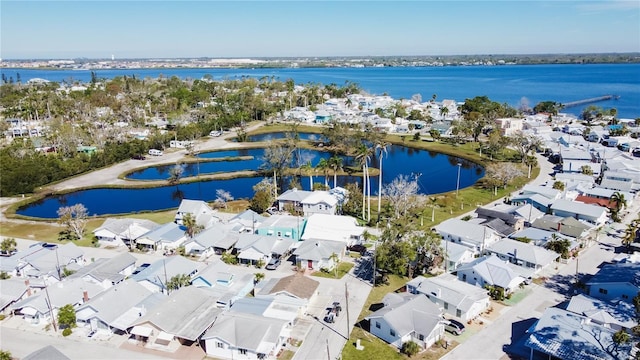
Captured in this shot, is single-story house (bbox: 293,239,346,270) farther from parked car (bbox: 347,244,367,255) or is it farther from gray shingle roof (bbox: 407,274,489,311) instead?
gray shingle roof (bbox: 407,274,489,311)

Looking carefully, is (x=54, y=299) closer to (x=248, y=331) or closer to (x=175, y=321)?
(x=175, y=321)

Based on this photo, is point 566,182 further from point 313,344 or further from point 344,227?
point 313,344

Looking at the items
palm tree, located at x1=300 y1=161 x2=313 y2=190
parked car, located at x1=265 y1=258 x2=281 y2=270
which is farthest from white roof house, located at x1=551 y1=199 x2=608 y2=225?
parked car, located at x1=265 y1=258 x2=281 y2=270

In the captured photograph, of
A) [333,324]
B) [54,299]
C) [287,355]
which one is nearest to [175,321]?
[287,355]

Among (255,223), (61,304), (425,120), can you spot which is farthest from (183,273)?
(425,120)

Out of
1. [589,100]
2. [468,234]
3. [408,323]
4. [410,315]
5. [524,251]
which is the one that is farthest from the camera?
[589,100]

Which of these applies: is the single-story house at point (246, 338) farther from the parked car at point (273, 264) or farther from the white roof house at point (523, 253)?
the white roof house at point (523, 253)

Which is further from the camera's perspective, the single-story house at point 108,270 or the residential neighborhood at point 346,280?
the single-story house at point 108,270

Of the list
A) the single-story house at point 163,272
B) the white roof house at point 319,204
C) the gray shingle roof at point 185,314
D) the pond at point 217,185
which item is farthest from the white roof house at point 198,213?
the gray shingle roof at point 185,314
